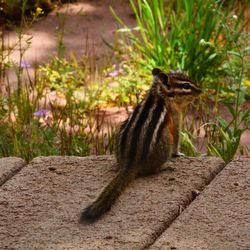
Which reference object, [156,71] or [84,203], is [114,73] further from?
[84,203]

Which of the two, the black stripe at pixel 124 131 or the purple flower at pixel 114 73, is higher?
the black stripe at pixel 124 131

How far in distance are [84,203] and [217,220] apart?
0.64 metres

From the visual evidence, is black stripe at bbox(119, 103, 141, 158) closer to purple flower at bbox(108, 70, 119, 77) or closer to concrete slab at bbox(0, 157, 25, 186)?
concrete slab at bbox(0, 157, 25, 186)

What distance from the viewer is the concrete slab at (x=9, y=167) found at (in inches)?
177

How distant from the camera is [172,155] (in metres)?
4.71

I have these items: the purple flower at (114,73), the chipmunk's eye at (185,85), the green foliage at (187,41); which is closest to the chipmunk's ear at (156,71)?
the chipmunk's eye at (185,85)

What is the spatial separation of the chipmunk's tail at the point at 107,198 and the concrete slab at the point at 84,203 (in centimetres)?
3

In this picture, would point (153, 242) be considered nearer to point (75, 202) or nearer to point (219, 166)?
point (75, 202)

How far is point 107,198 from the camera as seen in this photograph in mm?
4008

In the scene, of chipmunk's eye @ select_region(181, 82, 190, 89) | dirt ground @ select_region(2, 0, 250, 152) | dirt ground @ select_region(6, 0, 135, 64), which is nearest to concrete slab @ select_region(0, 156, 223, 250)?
chipmunk's eye @ select_region(181, 82, 190, 89)

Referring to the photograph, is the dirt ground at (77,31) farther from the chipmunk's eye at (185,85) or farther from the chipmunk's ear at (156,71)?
the chipmunk's ear at (156,71)

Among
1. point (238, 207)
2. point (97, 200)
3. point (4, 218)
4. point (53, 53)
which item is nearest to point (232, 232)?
point (238, 207)

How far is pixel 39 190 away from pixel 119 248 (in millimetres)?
826

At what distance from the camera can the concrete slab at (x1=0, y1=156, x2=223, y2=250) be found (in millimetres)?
3705
